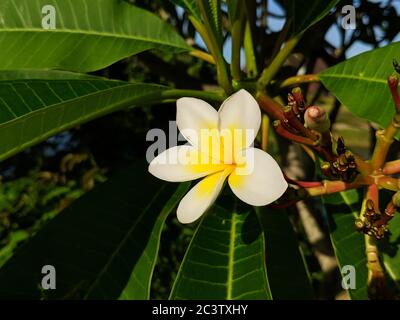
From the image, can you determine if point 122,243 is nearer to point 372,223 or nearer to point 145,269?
point 145,269

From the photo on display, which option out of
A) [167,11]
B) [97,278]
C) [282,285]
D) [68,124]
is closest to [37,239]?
[97,278]

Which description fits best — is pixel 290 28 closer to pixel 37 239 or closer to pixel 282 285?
pixel 282 285

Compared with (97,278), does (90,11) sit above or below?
above

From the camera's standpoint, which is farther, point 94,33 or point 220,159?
point 94,33

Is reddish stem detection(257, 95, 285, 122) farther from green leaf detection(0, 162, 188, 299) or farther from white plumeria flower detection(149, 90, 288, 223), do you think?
green leaf detection(0, 162, 188, 299)

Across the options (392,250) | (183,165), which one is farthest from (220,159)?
(392,250)

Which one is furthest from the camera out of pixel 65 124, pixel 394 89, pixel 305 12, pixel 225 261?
pixel 305 12
